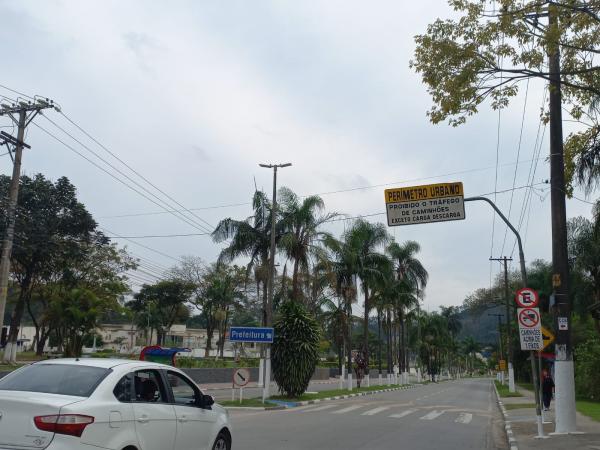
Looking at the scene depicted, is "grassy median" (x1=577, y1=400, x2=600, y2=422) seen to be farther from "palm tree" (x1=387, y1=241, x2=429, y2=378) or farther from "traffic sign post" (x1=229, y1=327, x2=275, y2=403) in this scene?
"palm tree" (x1=387, y1=241, x2=429, y2=378)

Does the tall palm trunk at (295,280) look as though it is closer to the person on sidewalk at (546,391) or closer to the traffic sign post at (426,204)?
the person on sidewalk at (546,391)

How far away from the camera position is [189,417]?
744cm

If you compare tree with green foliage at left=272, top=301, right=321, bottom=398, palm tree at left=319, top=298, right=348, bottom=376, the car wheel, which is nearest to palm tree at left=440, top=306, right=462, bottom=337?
palm tree at left=319, top=298, right=348, bottom=376

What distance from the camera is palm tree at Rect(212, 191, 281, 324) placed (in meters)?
32.3

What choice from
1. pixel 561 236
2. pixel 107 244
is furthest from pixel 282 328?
pixel 107 244

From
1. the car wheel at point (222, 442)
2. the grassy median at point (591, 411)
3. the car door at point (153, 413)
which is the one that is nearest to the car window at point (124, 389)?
the car door at point (153, 413)

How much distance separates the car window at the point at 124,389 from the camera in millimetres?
6340

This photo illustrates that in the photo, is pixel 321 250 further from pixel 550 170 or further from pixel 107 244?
pixel 107 244

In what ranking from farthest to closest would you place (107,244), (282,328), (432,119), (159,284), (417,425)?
(159,284) → (107,244) → (282,328) → (417,425) → (432,119)

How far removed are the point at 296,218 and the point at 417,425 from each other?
585 inches

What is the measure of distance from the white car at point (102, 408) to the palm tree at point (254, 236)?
24.4m

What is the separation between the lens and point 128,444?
6133 millimetres

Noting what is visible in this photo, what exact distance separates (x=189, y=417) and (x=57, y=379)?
5.88ft

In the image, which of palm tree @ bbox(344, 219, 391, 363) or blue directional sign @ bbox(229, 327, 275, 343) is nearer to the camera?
blue directional sign @ bbox(229, 327, 275, 343)
